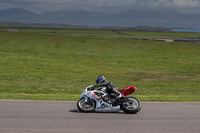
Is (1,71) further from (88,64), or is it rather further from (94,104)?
(94,104)

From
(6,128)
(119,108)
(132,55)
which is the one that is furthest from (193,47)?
(6,128)

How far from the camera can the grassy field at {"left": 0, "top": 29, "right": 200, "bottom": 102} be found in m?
18.8

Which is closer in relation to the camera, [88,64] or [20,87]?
[20,87]

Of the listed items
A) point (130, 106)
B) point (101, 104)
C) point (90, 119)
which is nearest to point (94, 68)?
point (101, 104)

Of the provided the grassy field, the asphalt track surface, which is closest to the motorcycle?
the asphalt track surface

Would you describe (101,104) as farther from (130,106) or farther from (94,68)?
(94,68)

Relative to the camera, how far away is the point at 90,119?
10.3m

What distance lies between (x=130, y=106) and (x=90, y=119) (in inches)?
68.6

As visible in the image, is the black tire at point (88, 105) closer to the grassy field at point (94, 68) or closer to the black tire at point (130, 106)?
the black tire at point (130, 106)

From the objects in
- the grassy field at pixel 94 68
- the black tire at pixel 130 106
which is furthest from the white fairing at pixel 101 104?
the grassy field at pixel 94 68

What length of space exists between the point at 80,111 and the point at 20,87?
8.88m

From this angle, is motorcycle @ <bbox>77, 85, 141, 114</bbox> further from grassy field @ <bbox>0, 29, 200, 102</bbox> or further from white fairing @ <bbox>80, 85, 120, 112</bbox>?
grassy field @ <bbox>0, 29, 200, 102</bbox>

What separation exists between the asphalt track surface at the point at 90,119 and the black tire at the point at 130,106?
179mm

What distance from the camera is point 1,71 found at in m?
25.6
